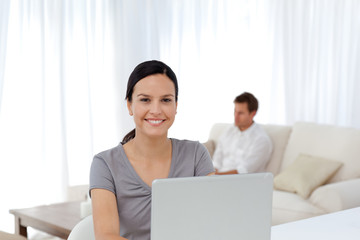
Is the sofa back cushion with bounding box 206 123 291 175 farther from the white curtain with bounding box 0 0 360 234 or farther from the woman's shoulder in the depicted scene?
the woman's shoulder

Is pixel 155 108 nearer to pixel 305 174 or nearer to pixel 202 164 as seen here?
pixel 202 164

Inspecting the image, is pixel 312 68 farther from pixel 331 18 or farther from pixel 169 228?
pixel 169 228

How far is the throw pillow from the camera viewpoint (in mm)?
3971

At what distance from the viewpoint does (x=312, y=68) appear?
17.5 feet

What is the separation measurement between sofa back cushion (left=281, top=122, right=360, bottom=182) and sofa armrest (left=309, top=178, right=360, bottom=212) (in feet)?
0.82

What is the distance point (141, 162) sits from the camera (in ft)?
5.64

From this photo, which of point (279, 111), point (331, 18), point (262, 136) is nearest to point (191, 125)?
point (279, 111)

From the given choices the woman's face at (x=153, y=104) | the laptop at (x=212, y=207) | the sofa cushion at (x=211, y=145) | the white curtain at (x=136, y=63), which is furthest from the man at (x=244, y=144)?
the laptop at (x=212, y=207)

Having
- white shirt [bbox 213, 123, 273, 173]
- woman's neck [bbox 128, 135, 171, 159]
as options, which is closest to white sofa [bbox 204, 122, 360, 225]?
white shirt [bbox 213, 123, 273, 173]

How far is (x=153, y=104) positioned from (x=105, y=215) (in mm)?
337

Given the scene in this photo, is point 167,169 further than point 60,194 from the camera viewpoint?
No

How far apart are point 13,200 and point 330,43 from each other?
3132 millimetres

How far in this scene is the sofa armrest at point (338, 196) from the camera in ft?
11.7

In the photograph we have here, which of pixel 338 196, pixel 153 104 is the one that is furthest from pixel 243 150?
pixel 153 104
